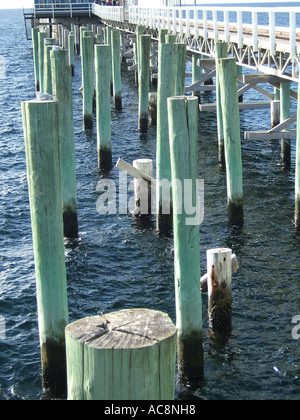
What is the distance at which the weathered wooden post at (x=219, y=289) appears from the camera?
31.2 feet

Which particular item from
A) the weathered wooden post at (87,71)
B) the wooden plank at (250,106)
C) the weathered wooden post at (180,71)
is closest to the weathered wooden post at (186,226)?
the weathered wooden post at (180,71)

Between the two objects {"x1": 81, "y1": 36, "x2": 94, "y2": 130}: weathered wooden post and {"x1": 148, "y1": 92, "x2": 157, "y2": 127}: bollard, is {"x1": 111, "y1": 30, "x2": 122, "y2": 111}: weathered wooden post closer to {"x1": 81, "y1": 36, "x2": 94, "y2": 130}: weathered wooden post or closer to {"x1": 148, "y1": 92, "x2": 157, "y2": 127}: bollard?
{"x1": 148, "y1": 92, "x2": 157, "y2": 127}: bollard

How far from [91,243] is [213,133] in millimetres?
10261

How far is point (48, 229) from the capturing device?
7672 mm

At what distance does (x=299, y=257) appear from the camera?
42.7 ft

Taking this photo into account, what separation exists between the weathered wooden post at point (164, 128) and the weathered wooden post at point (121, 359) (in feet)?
28.7

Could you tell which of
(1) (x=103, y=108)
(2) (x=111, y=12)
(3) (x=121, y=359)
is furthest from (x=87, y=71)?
(2) (x=111, y=12)

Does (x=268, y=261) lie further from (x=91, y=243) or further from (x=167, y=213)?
(x=91, y=243)

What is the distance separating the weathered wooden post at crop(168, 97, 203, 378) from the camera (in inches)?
330

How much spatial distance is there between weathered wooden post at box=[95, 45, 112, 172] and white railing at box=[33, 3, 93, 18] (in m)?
31.5

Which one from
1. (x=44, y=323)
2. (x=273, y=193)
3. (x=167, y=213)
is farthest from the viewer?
(x=273, y=193)

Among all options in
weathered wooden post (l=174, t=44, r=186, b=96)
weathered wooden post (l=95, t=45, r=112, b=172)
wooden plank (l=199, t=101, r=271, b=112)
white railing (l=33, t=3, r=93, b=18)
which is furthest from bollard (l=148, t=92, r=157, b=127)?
white railing (l=33, t=3, r=93, b=18)

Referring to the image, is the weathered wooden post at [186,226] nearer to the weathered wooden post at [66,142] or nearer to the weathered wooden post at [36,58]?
the weathered wooden post at [66,142]
